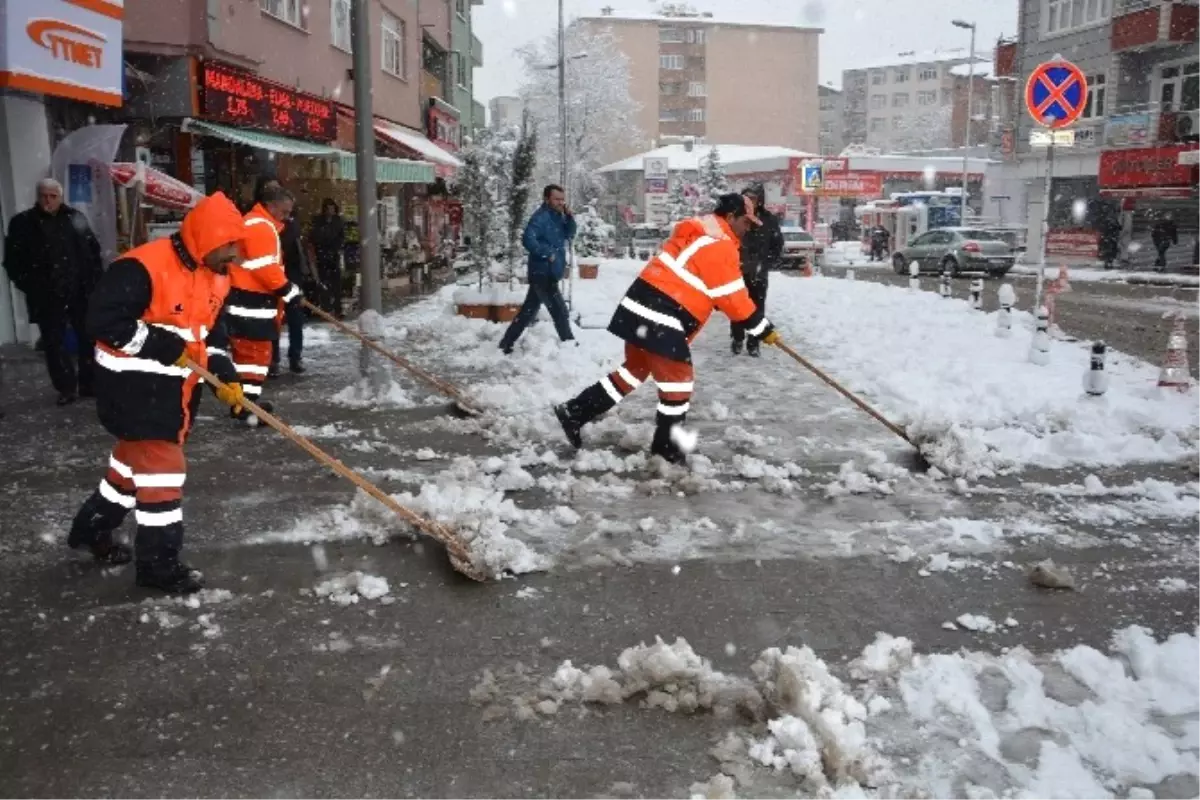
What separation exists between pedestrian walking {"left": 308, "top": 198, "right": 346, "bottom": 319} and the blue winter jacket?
3.82m

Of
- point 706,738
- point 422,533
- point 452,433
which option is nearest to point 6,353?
point 452,433

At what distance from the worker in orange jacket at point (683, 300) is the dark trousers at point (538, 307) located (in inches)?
170

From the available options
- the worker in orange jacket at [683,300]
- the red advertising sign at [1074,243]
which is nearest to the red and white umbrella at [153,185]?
the worker in orange jacket at [683,300]

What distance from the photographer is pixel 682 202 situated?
40.4m

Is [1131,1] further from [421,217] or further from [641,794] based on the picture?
[641,794]

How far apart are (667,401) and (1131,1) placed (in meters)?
35.4

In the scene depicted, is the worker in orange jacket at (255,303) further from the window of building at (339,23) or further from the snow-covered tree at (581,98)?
the snow-covered tree at (581,98)

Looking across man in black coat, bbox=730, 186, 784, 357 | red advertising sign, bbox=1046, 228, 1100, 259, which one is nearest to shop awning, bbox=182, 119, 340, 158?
man in black coat, bbox=730, 186, 784, 357

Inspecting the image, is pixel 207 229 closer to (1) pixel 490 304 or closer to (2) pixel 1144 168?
(1) pixel 490 304

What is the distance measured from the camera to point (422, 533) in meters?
5.37

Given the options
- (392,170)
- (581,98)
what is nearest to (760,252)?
(392,170)

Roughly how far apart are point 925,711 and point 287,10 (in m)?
16.6

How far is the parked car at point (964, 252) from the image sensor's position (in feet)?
93.4

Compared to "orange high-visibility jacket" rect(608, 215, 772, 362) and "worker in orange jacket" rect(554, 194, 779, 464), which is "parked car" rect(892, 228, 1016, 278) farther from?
"orange high-visibility jacket" rect(608, 215, 772, 362)
